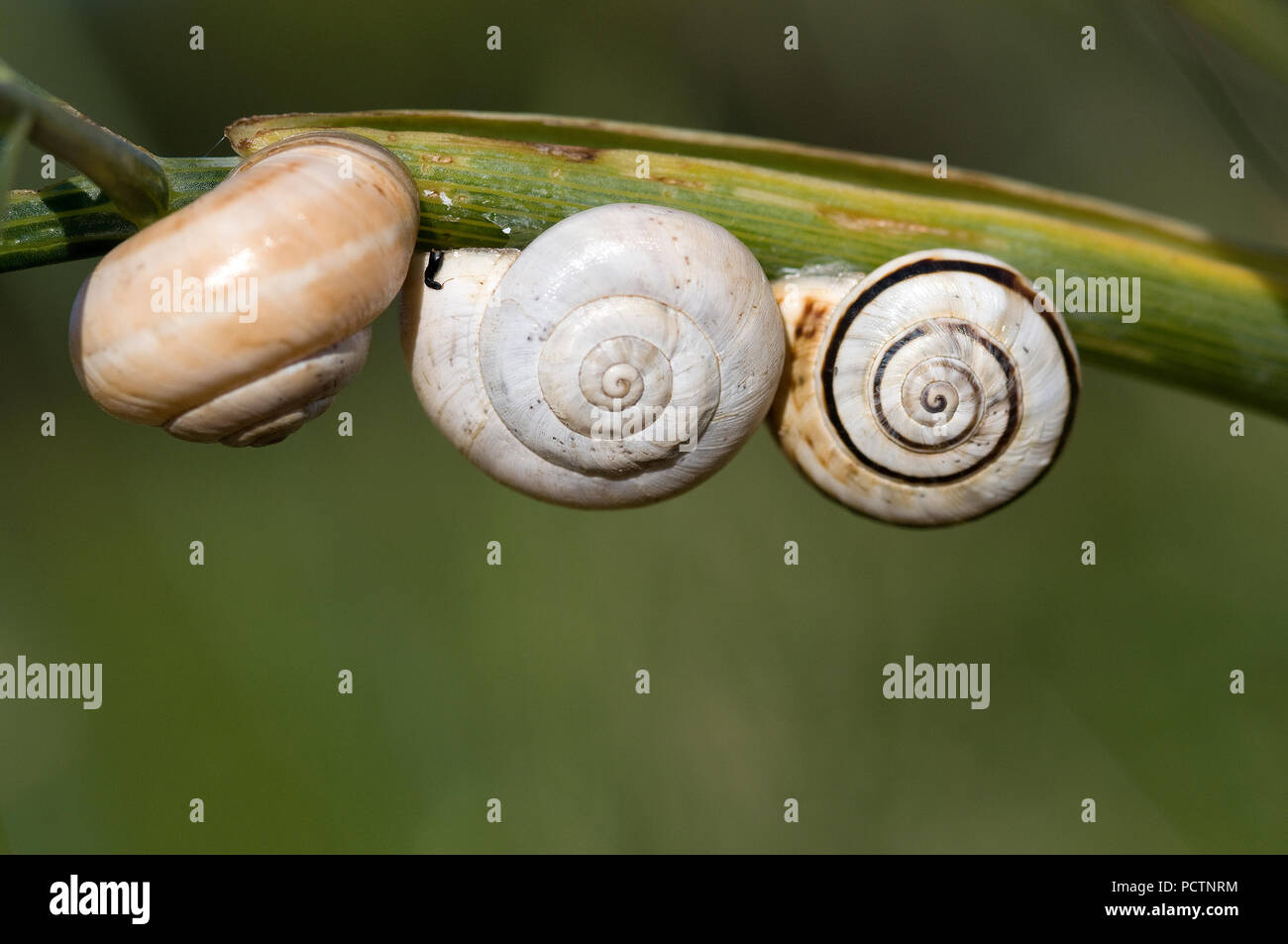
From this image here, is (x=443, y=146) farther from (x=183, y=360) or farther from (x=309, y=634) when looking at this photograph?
(x=309, y=634)

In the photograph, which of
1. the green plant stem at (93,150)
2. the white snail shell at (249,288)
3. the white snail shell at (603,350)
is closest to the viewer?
the green plant stem at (93,150)

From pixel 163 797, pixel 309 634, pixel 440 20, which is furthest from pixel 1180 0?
pixel 163 797

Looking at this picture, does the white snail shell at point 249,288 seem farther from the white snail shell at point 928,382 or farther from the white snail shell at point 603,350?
the white snail shell at point 928,382

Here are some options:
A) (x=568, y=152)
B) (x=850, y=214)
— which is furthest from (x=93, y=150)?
(x=850, y=214)

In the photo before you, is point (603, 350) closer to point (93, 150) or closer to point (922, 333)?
point (922, 333)

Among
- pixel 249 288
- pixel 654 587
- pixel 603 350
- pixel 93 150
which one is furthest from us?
pixel 654 587

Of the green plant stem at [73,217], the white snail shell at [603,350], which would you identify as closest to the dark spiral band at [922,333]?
the white snail shell at [603,350]
